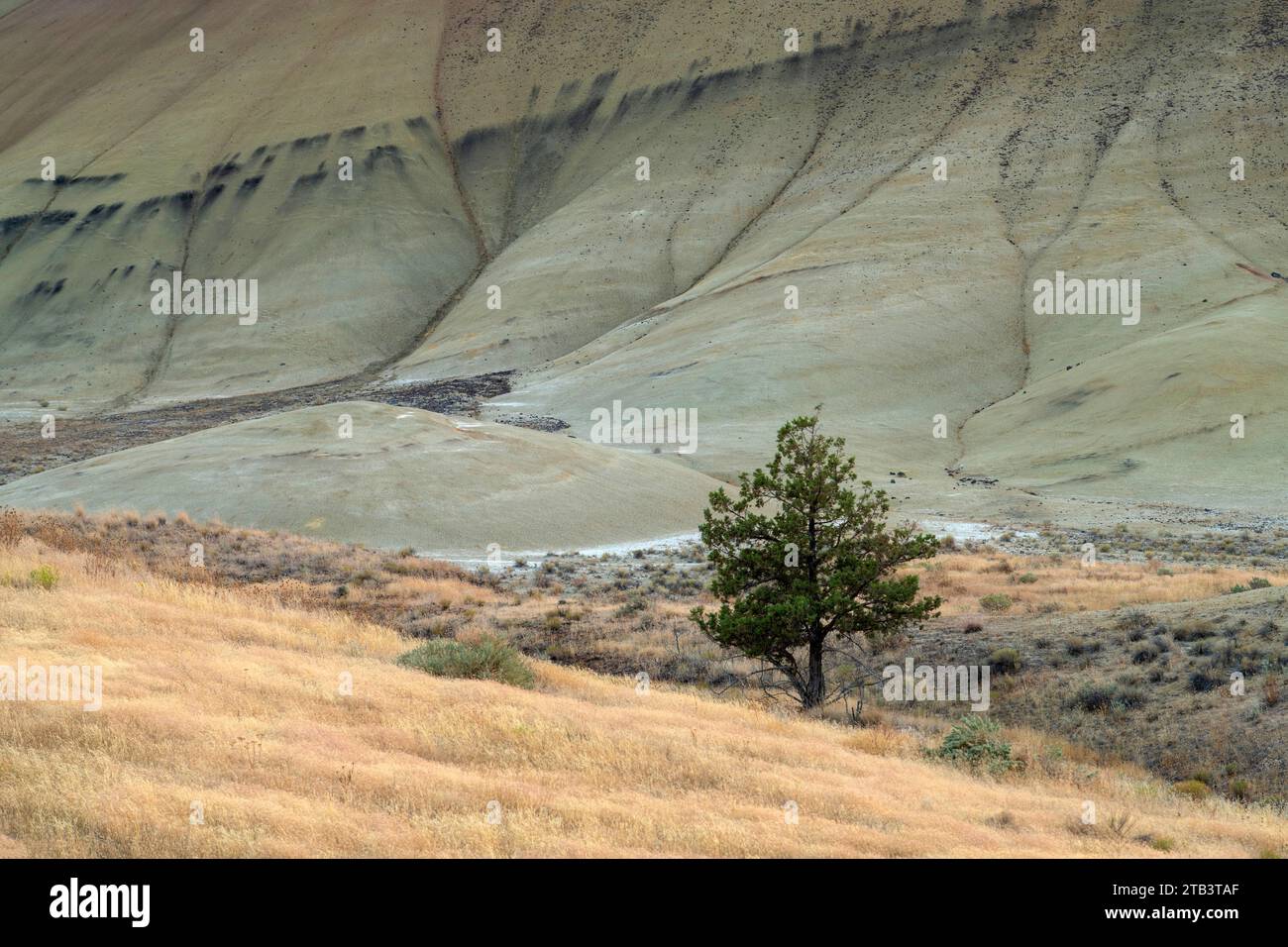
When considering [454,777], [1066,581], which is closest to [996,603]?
[1066,581]

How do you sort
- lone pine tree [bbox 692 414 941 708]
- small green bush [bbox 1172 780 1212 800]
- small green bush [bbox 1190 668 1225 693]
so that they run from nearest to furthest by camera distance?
small green bush [bbox 1172 780 1212 800], small green bush [bbox 1190 668 1225 693], lone pine tree [bbox 692 414 941 708]

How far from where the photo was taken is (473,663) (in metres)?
14.7

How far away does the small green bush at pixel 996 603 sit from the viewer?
74.5 ft

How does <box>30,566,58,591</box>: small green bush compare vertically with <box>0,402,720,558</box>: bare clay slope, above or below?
below

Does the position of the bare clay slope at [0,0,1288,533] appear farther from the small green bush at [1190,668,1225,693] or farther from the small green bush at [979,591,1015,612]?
the small green bush at [1190,668,1225,693]

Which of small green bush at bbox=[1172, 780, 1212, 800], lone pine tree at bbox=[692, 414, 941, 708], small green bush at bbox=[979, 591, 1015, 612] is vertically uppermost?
lone pine tree at bbox=[692, 414, 941, 708]

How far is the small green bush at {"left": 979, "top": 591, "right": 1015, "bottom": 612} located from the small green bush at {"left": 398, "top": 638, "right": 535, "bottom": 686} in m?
11.8

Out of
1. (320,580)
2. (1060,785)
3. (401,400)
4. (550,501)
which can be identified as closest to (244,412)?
(401,400)

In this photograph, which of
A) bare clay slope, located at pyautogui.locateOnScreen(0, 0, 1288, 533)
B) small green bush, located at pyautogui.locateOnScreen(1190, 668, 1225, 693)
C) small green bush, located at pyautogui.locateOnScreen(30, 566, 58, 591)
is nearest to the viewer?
small green bush, located at pyautogui.locateOnScreen(1190, 668, 1225, 693)

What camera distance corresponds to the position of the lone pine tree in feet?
57.2

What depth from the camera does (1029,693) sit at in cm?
1772

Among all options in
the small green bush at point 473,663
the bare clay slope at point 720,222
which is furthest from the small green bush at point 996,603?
the bare clay slope at point 720,222

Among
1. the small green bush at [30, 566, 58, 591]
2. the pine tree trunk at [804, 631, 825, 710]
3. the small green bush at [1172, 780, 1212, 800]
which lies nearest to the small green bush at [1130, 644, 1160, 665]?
the small green bush at [1172, 780, 1212, 800]
